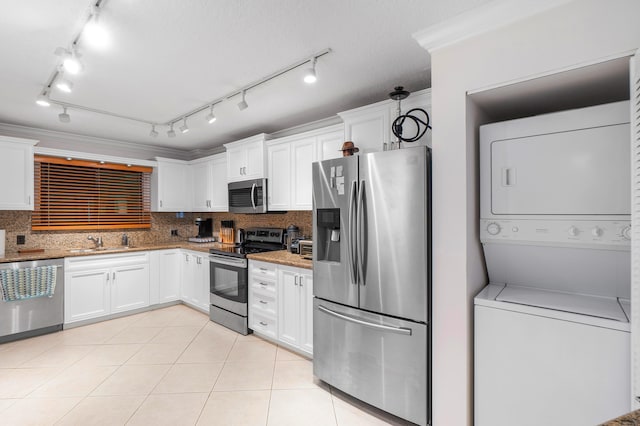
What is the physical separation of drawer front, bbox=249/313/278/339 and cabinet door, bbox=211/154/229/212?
5.69ft

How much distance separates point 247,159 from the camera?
4.05 meters

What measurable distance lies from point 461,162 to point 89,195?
16.1 feet

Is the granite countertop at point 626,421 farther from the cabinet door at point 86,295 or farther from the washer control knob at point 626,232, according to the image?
the cabinet door at point 86,295

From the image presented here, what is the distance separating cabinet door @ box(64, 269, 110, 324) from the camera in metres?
3.74

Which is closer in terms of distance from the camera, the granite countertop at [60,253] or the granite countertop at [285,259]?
the granite countertop at [285,259]

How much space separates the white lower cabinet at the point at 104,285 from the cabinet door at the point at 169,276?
196 millimetres

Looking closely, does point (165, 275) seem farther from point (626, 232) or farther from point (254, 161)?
point (626, 232)

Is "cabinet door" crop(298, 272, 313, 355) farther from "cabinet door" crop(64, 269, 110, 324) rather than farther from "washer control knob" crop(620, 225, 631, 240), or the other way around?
"cabinet door" crop(64, 269, 110, 324)

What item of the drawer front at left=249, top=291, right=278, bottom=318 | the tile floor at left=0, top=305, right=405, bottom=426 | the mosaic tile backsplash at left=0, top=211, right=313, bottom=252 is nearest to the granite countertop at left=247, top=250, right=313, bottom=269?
the drawer front at left=249, top=291, right=278, bottom=318

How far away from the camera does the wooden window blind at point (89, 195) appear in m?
4.05

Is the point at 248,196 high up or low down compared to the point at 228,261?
up

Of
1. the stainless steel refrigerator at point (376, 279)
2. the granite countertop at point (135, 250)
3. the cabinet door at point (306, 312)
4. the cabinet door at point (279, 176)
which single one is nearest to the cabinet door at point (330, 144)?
the cabinet door at point (279, 176)

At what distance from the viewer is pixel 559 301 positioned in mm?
1670

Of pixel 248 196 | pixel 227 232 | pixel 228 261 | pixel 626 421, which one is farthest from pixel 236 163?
pixel 626 421
